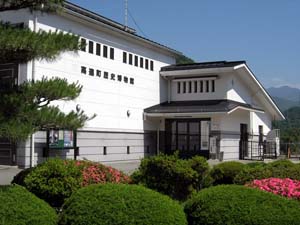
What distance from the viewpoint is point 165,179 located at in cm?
1148

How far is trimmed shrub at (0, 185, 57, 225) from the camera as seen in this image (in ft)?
21.9

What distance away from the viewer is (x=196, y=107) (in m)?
32.8

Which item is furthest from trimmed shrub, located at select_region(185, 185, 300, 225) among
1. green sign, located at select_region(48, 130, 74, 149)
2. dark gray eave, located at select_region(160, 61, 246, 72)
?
dark gray eave, located at select_region(160, 61, 246, 72)

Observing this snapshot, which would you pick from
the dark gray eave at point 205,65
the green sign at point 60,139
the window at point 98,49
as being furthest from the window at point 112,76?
the dark gray eave at point 205,65

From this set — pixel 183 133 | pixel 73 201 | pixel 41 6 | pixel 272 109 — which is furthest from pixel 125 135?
pixel 73 201

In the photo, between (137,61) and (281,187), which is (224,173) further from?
(137,61)

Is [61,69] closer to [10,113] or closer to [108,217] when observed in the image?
[10,113]

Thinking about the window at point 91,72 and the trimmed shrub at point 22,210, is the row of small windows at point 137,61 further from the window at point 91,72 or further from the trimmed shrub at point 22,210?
the trimmed shrub at point 22,210

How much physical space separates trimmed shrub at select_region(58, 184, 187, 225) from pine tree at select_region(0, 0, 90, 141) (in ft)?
7.44

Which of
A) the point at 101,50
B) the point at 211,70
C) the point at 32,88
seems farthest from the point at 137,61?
the point at 32,88

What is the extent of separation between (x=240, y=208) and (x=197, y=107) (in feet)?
85.1

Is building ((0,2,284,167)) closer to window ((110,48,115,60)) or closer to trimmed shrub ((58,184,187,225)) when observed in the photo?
window ((110,48,115,60))

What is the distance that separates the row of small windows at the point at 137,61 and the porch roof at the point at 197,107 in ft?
9.31

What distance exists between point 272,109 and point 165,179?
110ft
